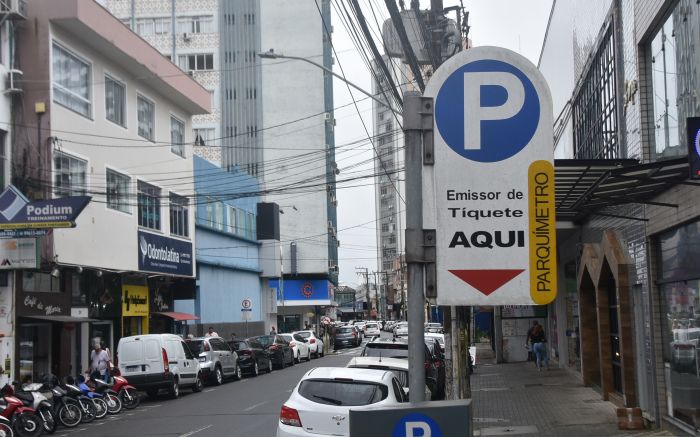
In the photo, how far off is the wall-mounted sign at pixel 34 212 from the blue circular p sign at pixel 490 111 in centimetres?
2065

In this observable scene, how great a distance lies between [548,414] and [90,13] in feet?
63.4

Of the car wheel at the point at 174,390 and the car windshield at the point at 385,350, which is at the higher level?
the car windshield at the point at 385,350

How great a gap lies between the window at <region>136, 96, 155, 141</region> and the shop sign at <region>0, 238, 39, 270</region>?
997 centimetres

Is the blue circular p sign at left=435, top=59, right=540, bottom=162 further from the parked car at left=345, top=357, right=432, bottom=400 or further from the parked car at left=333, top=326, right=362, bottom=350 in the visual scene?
the parked car at left=333, top=326, right=362, bottom=350

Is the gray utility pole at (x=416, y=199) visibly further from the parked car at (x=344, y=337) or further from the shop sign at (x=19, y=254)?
the parked car at (x=344, y=337)

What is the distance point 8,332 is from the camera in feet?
78.2

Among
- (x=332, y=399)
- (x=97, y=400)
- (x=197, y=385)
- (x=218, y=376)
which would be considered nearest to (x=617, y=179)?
(x=332, y=399)

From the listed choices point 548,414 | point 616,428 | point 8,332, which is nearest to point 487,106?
point 616,428

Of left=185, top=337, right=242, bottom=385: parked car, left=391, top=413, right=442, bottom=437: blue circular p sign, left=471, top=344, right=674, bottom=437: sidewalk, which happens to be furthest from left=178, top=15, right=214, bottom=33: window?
left=391, top=413, right=442, bottom=437: blue circular p sign

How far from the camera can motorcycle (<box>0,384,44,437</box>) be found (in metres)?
17.0

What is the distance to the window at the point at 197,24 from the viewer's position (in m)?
73.4

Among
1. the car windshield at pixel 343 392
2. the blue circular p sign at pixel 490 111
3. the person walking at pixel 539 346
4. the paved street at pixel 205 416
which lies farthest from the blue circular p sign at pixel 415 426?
the person walking at pixel 539 346

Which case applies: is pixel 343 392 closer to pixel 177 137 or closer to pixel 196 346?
pixel 196 346

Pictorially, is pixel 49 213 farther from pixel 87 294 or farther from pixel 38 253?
pixel 87 294
